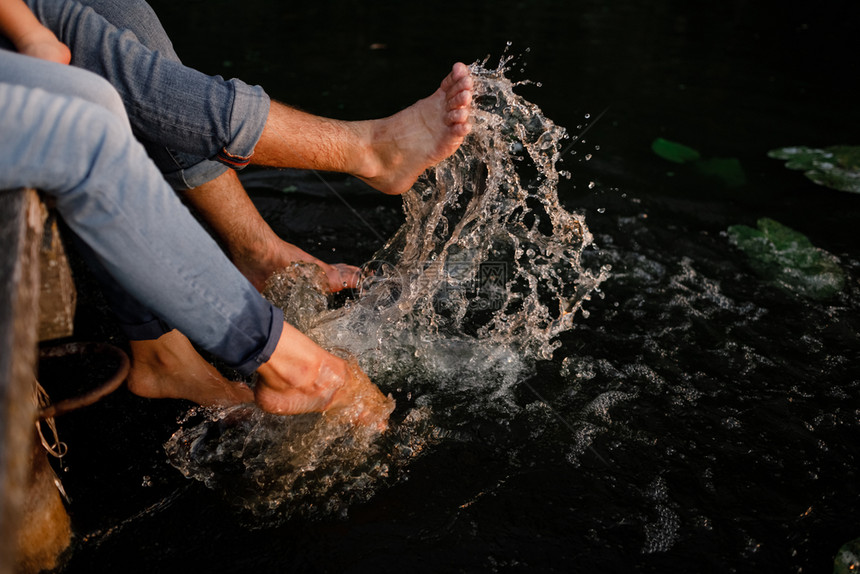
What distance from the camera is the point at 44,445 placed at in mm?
1226

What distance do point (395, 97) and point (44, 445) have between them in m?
2.99

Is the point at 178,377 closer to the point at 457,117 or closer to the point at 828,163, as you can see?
the point at 457,117

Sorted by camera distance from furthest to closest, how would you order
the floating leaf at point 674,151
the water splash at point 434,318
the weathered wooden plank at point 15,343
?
the floating leaf at point 674,151
the water splash at point 434,318
the weathered wooden plank at point 15,343

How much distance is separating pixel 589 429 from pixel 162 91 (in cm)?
126

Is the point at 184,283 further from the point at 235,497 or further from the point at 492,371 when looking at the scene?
the point at 492,371

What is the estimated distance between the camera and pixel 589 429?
163cm

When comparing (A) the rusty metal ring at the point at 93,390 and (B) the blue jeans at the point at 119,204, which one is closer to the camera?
(B) the blue jeans at the point at 119,204

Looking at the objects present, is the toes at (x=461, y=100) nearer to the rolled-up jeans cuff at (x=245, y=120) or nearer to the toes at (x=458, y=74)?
the toes at (x=458, y=74)

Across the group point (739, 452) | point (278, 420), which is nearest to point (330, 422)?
point (278, 420)

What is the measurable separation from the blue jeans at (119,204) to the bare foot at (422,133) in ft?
2.49

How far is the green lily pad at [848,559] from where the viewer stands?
1.30 m

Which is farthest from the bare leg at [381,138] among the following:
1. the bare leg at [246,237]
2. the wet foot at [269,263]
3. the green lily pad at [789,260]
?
the green lily pad at [789,260]

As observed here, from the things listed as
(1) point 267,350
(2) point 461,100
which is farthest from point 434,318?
(1) point 267,350

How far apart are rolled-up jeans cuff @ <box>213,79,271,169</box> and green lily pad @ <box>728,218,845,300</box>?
171 centimetres
